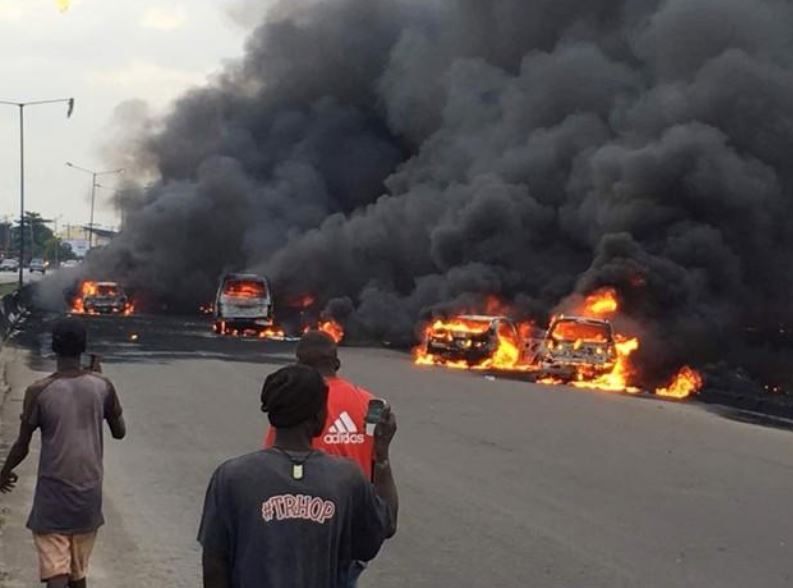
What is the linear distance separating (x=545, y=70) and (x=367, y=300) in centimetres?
1177

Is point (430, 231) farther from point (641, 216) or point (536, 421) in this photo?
point (536, 421)

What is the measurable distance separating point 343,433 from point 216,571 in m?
1.38

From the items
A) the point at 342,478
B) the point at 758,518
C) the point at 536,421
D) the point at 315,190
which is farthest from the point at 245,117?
the point at 342,478

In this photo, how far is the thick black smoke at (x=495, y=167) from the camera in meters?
35.8

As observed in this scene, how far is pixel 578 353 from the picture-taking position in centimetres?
2509

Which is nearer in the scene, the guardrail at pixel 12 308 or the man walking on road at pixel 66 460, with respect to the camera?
the man walking on road at pixel 66 460

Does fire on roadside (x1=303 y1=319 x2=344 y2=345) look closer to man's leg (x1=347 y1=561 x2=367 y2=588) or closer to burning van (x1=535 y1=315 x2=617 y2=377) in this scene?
burning van (x1=535 y1=315 x2=617 y2=377)

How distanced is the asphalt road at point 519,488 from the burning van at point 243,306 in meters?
16.7

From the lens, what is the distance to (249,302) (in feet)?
125

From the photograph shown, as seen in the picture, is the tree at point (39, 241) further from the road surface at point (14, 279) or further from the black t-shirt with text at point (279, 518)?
the black t-shirt with text at point (279, 518)

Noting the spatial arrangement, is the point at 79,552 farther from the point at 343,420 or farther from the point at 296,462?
the point at 296,462

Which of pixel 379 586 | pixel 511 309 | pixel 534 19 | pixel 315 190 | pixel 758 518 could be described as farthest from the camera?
pixel 315 190

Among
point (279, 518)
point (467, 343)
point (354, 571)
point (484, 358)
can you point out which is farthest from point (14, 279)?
point (279, 518)

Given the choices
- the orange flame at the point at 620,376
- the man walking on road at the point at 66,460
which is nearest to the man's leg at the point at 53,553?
the man walking on road at the point at 66,460
